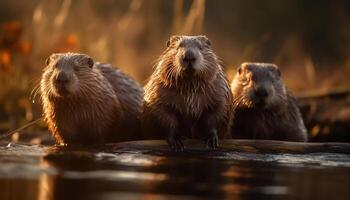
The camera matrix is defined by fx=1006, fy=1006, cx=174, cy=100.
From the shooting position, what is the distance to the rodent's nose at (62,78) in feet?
28.0

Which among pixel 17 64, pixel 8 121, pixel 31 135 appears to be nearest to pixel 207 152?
→ pixel 31 135

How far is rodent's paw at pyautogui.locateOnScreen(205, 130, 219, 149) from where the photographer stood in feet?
27.8

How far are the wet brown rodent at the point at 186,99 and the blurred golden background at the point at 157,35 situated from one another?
3236 millimetres

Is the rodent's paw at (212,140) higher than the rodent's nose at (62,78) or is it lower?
lower

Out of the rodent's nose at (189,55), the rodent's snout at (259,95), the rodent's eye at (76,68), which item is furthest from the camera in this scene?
the rodent's snout at (259,95)

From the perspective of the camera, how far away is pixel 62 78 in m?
8.55

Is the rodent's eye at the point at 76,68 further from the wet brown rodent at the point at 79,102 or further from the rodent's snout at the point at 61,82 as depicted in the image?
the rodent's snout at the point at 61,82

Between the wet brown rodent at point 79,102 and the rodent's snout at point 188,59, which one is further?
the wet brown rodent at point 79,102

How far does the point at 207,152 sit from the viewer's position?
330 inches

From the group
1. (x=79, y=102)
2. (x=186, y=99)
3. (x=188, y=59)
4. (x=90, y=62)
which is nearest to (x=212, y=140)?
(x=186, y=99)

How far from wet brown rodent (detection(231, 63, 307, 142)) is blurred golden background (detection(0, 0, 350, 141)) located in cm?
251

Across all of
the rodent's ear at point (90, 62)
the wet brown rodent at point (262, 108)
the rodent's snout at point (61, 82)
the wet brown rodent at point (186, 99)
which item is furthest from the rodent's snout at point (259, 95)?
the rodent's snout at point (61, 82)

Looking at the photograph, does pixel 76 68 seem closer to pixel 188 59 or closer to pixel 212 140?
pixel 188 59

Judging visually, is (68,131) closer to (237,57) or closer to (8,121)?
(8,121)
